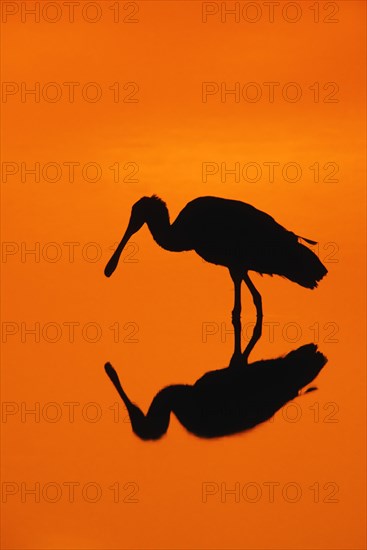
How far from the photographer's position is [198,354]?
2.19 metres

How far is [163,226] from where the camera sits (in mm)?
2479

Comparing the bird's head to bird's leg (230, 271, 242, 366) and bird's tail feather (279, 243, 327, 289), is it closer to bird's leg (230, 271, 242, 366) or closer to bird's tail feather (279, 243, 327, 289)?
bird's leg (230, 271, 242, 366)

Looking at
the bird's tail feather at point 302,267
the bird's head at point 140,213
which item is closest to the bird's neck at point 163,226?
the bird's head at point 140,213

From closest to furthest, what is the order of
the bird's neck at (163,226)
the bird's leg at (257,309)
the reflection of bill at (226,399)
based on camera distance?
the reflection of bill at (226,399), the bird's leg at (257,309), the bird's neck at (163,226)

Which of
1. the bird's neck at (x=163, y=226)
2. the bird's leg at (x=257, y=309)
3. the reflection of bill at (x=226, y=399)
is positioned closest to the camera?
the reflection of bill at (x=226, y=399)

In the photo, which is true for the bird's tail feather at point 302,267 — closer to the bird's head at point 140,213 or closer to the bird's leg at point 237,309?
the bird's leg at point 237,309

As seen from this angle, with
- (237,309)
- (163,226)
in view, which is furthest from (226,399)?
(163,226)

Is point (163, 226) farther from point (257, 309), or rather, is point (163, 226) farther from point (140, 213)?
point (257, 309)

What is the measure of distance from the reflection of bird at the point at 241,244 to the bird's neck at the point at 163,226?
0.02 m

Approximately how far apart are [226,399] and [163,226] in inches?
28.5

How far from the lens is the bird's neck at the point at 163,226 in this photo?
247cm

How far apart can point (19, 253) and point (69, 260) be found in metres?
0.14

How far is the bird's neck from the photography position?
2.47m

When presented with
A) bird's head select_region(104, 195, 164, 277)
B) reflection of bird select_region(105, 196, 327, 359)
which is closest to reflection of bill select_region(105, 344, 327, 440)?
reflection of bird select_region(105, 196, 327, 359)
